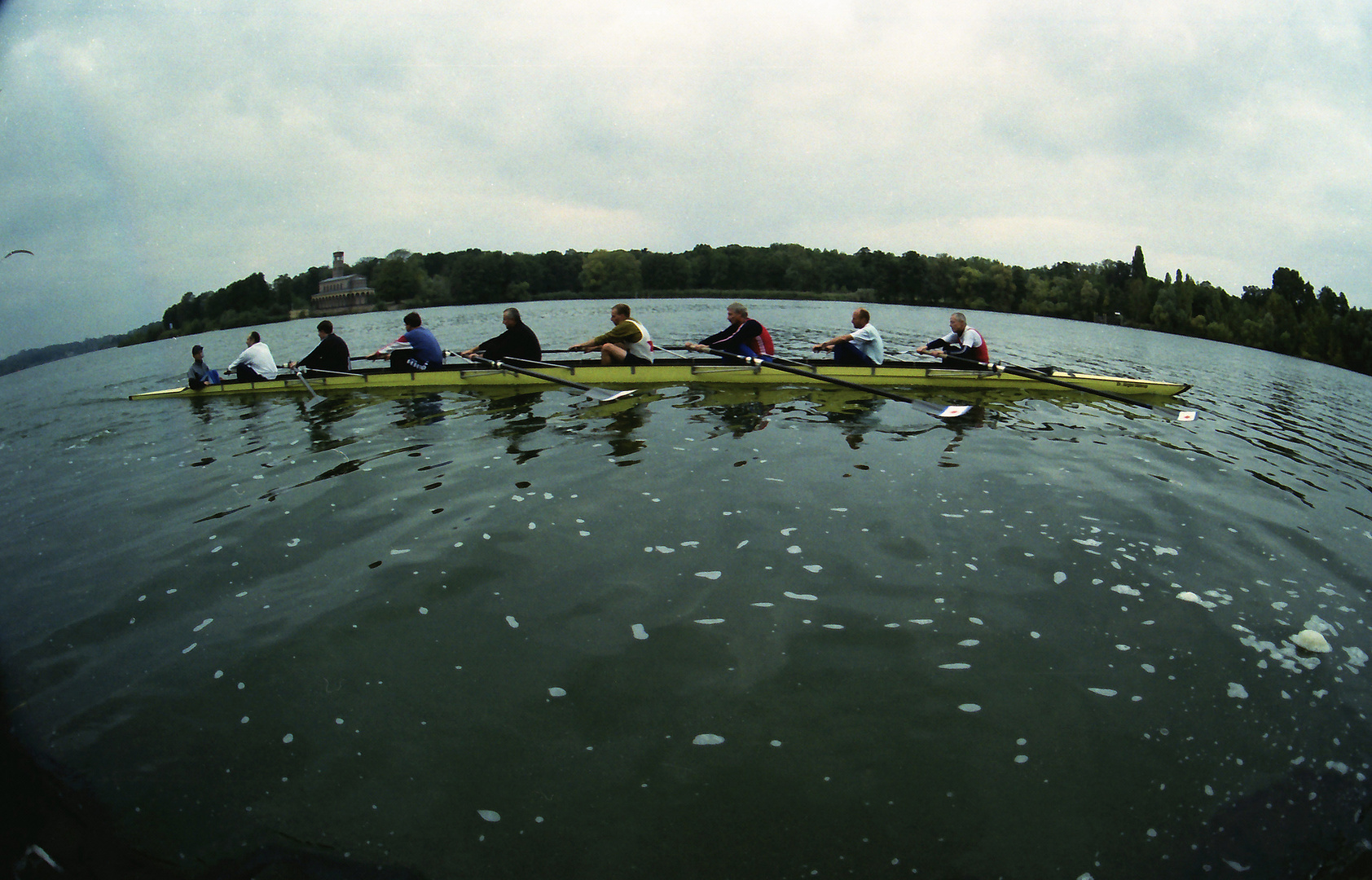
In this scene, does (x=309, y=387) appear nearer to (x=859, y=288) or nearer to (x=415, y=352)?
(x=415, y=352)

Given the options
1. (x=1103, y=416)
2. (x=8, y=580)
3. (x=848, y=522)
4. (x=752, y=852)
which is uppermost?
(x=1103, y=416)

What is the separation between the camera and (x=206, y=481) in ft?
33.5

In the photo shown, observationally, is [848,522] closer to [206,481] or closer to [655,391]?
[655,391]

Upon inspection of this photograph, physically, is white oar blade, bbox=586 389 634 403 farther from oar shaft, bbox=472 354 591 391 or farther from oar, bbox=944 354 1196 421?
oar, bbox=944 354 1196 421

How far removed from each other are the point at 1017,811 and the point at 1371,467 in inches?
592

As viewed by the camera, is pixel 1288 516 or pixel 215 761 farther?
pixel 1288 516

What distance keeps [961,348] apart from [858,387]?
3976 mm

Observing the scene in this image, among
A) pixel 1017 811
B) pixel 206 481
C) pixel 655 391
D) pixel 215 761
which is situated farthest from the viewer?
pixel 655 391

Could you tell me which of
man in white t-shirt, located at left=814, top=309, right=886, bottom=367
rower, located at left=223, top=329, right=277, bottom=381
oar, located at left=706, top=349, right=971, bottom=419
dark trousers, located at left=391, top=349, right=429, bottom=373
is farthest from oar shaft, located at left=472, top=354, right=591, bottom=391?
rower, located at left=223, top=329, right=277, bottom=381

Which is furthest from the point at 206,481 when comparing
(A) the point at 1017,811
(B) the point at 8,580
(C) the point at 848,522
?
(A) the point at 1017,811

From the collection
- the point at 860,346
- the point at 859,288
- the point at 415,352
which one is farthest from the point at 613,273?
the point at 860,346

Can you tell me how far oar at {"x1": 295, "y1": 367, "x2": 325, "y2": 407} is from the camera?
16.4 meters

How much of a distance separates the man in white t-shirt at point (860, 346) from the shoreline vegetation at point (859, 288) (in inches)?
2427

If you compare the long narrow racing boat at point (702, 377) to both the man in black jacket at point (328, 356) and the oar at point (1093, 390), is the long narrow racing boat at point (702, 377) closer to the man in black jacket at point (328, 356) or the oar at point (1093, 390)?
the oar at point (1093, 390)
